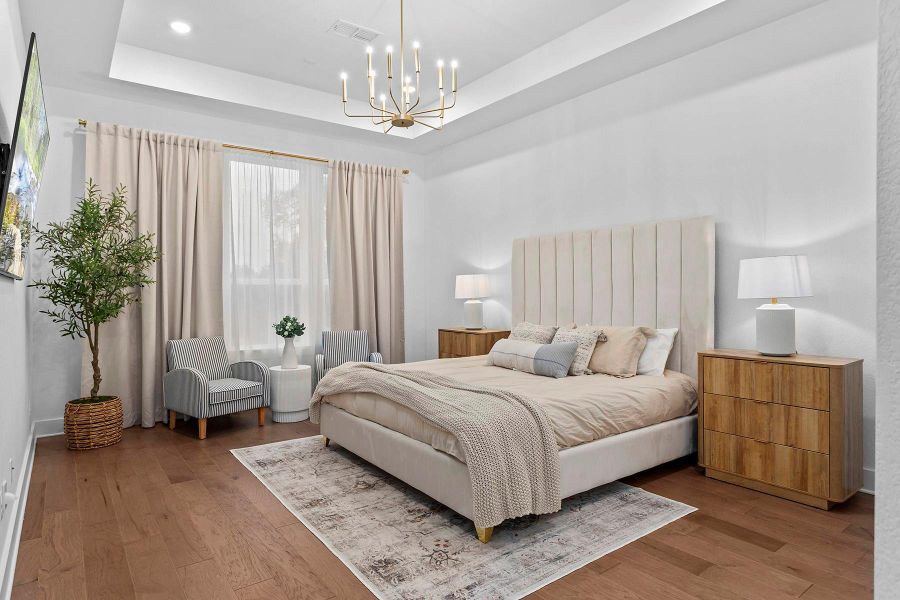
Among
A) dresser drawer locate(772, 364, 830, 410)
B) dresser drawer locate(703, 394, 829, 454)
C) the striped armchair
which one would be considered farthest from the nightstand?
dresser drawer locate(772, 364, 830, 410)

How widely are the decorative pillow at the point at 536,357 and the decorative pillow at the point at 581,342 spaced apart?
70 mm

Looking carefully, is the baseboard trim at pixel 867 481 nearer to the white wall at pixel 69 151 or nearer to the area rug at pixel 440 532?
the area rug at pixel 440 532

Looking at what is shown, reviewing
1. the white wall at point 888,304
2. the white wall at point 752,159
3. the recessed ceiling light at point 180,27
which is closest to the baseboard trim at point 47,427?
the recessed ceiling light at point 180,27

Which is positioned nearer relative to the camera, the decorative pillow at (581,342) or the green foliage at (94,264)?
the decorative pillow at (581,342)

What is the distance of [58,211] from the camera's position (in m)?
4.46

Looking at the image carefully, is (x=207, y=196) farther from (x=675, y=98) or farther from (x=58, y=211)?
(x=675, y=98)

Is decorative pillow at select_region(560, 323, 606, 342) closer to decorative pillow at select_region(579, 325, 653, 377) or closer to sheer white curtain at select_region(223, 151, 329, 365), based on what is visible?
decorative pillow at select_region(579, 325, 653, 377)

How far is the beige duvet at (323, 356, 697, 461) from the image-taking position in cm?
286

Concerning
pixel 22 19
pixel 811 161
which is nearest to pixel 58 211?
pixel 22 19

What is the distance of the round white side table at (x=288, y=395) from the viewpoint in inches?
193

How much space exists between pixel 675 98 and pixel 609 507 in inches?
118

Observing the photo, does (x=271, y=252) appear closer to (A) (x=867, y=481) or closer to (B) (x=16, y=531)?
(B) (x=16, y=531)

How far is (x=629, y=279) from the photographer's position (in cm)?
420

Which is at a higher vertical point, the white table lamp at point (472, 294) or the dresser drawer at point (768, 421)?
the white table lamp at point (472, 294)
